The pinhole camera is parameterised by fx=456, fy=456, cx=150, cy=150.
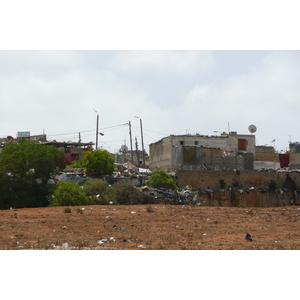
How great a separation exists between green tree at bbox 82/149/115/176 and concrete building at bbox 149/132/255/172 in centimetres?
741

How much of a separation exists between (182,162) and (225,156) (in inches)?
174

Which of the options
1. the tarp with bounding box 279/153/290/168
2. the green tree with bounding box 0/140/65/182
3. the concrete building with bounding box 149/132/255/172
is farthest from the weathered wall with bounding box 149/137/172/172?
the tarp with bounding box 279/153/290/168

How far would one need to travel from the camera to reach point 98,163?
31688mm

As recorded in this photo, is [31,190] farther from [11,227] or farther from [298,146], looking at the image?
[298,146]

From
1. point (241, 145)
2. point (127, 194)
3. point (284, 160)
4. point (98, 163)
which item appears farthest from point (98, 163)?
point (284, 160)

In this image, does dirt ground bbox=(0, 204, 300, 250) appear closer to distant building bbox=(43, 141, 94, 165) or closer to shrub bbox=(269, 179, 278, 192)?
shrub bbox=(269, 179, 278, 192)

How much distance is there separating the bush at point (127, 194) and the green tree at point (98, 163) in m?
4.80

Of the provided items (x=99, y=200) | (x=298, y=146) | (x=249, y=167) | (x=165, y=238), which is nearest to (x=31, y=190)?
(x=99, y=200)

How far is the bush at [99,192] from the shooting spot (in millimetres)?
25922

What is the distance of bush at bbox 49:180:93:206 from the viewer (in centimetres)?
2495

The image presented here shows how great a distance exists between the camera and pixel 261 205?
33875 millimetres

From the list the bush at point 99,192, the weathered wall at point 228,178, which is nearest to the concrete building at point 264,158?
the weathered wall at point 228,178

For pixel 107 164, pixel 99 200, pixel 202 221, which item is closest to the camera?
pixel 202 221

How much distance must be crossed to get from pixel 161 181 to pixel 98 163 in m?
4.83
